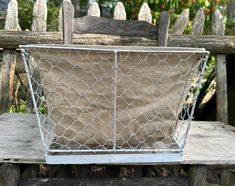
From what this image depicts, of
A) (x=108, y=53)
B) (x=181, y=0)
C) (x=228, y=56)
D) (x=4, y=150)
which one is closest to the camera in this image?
(x=108, y=53)

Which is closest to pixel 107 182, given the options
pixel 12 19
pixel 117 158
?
pixel 117 158

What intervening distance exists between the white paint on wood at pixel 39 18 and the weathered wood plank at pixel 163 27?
767 mm

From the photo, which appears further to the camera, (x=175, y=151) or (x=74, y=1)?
(x=74, y=1)

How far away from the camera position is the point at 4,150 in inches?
56.8

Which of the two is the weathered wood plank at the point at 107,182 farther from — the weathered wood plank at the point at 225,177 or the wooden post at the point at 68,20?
the wooden post at the point at 68,20

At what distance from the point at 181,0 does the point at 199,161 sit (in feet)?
6.36

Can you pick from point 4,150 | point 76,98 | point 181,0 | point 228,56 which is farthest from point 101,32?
point 181,0

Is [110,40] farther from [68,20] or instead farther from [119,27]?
[68,20]

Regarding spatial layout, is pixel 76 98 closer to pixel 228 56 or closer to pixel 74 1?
pixel 228 56

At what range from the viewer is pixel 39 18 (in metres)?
2.29

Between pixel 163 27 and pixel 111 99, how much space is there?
1.99 feet

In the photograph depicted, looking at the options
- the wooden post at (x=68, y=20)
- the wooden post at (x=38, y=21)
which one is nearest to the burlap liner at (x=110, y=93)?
the wooden post at (x=68, y=20)

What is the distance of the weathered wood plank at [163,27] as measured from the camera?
5.72 feet

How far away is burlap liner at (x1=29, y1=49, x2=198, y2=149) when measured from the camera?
4.11 feet
